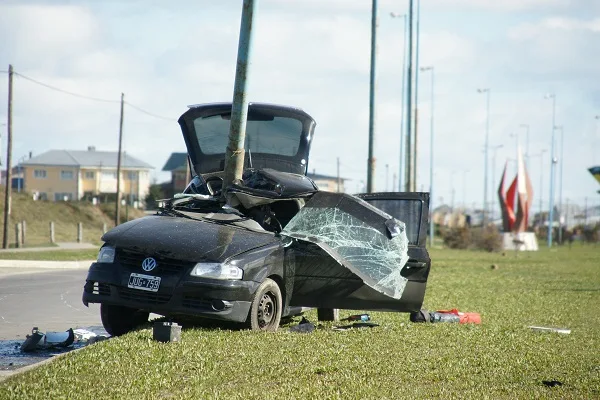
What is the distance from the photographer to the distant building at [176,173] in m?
119

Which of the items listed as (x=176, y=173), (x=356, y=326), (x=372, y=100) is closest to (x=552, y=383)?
(x=356, y=326)

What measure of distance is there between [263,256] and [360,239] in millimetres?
1195

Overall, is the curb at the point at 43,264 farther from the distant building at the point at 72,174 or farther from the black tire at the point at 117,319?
the distant building at the point at 72,174

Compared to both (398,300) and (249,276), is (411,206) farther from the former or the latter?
(249,276)

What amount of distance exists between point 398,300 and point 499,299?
8.35 metres

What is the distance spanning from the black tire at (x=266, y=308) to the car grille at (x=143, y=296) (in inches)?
35.2

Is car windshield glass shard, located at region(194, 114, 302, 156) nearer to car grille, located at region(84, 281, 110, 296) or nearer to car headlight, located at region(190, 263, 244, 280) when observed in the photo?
car grille, located at region(84, 281, 110, 296)

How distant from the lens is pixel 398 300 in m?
11.0

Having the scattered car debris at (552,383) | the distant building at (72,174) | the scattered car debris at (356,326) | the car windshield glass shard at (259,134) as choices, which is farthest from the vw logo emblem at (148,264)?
the distant building at (72,174)

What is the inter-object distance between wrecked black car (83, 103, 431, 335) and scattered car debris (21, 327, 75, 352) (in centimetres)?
42

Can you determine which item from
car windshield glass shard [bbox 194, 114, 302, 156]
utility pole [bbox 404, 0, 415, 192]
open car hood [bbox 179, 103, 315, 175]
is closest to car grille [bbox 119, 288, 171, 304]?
open car hood [bbox 179, 103, 315, 175]

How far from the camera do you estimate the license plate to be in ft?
33.4

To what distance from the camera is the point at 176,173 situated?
424ft

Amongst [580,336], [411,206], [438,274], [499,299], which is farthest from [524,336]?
[438,274]
